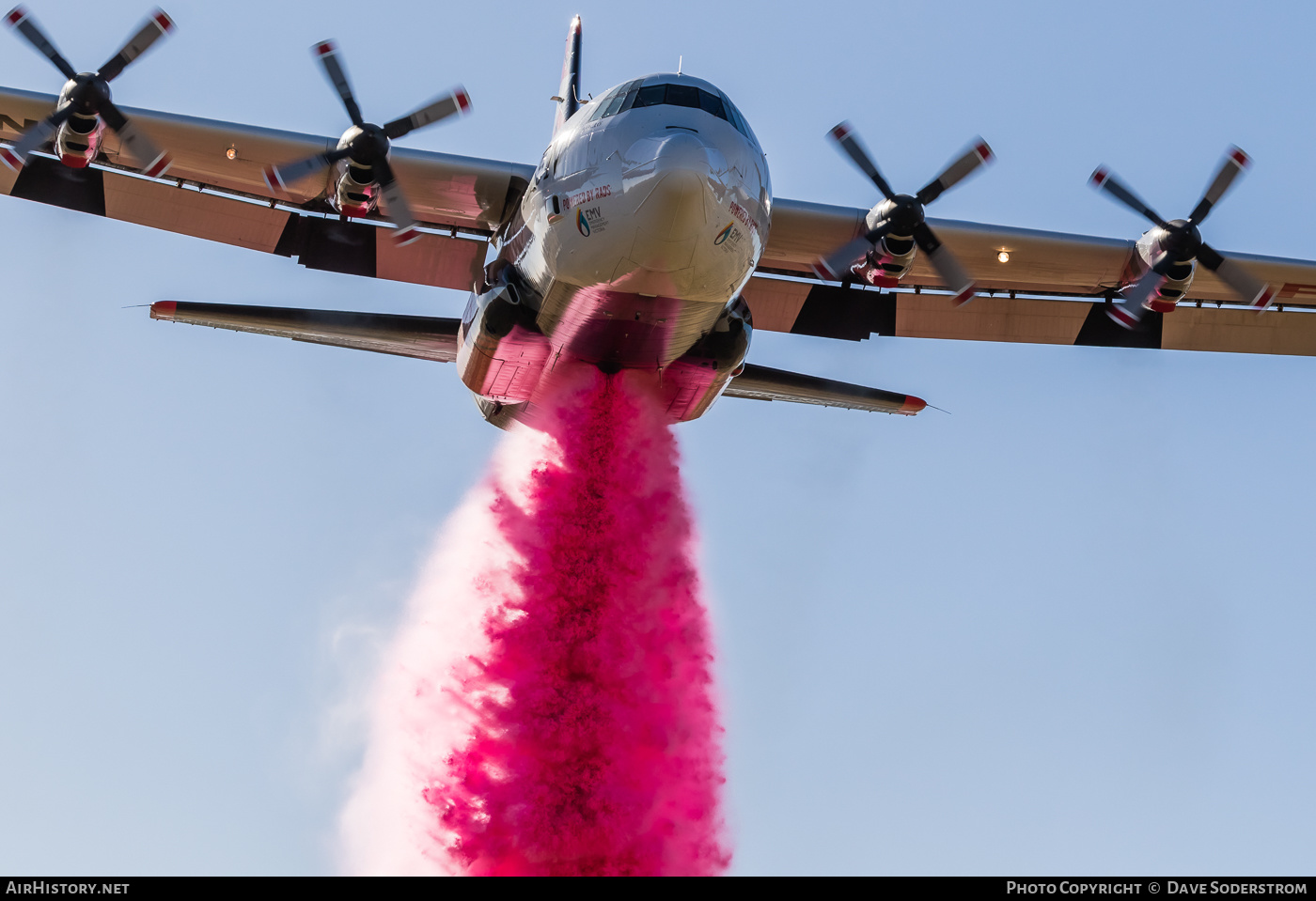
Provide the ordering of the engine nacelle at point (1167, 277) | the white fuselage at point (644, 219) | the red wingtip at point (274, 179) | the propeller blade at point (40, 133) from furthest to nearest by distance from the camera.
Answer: the engine nacelle at point (1167, 277), the red wingtip at point (274, 179), the propeller blade at point (40, 133), the white fuselage at point (644, 219)

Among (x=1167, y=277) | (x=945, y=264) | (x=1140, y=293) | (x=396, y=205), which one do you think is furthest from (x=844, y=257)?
(x=396, y=205)

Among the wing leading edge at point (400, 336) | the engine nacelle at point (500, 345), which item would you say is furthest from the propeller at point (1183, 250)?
the engine nacelle at point (500, 345)

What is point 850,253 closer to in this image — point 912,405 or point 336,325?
point 912,405

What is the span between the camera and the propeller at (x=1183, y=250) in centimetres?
1316

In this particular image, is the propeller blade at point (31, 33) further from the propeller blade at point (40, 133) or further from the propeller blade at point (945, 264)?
the propeller blade at point (945, 264)

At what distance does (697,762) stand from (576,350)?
4.17m

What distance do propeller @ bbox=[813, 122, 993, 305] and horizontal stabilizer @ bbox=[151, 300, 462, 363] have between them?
13.3ft

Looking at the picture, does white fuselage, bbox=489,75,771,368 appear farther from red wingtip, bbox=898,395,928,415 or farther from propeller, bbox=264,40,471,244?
red wingtip, bbox=898,395,928,415

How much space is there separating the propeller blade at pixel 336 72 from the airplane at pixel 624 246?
13 mm

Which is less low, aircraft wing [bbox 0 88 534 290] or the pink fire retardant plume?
aircraft wing [bbox 0 88 534 290]

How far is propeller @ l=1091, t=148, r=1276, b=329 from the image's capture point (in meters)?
13.2

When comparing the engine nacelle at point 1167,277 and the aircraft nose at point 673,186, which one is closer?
the aircraft nose at point 673,186

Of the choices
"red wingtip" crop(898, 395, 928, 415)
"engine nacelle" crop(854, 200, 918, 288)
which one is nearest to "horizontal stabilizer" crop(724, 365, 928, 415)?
"red wingtip" crop(898, 395, 928, 415)
